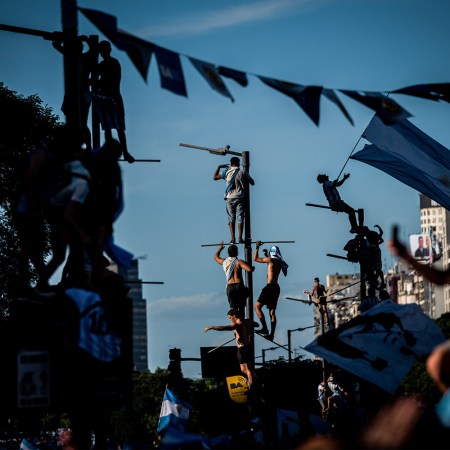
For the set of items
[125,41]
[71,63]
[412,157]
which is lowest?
[125,41]

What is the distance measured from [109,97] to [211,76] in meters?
5.19

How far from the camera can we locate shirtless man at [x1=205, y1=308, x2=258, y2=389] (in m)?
23.5

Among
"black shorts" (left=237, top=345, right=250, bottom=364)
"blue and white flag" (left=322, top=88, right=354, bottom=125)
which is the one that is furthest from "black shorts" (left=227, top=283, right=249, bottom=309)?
"blue and white flag" (left=322, top=88, right=354, bottom=125)

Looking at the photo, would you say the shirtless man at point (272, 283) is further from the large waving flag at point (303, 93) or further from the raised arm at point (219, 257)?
the large waving flag at point (303, 93)

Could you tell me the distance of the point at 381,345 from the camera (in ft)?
47.0

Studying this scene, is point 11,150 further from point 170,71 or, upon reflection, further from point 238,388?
point 170,71

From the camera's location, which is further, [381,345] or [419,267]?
[381,345]

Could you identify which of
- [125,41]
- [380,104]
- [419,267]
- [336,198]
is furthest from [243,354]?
[419,267]

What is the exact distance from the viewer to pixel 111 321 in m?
11.8

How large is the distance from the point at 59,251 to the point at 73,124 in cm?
138

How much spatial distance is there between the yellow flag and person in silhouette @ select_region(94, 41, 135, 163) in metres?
8.64

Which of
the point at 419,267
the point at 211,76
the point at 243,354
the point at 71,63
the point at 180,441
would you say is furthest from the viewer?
the point at 243,354

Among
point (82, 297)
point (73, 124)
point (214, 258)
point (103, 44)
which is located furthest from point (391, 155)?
point (82, 297)

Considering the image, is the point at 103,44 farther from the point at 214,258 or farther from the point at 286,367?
the point at 286,367
